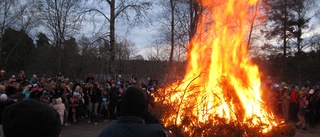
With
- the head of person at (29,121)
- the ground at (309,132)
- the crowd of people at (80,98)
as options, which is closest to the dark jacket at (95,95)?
the crowd of people at (80,98)

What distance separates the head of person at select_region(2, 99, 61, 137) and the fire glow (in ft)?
15.3

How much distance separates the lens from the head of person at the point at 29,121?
1442mm

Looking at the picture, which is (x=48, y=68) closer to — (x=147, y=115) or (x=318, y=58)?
(x=318, y=58)

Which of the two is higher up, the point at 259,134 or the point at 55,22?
the point at 55,22

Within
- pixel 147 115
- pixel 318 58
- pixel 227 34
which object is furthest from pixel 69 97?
pixel 318 58

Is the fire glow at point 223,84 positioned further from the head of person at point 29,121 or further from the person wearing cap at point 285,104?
the person wearing cap at point 285,104

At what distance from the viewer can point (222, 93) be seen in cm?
665

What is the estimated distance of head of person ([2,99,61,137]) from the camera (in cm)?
144

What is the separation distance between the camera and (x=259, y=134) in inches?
222

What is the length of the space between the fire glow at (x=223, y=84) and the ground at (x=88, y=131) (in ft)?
11.6

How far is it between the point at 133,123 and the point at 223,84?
15.7 ft

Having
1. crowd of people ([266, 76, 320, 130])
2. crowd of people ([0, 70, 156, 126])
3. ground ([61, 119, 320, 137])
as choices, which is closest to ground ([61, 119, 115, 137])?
ground ([61, 119, 320, 137])

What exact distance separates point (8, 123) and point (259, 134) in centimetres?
509

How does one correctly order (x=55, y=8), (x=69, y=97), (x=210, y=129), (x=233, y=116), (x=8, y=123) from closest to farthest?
(x=8, y=123) → (x=210, y=129) → (x=233, y=116) → (x=69, y=97) → (x=55, y=8)
